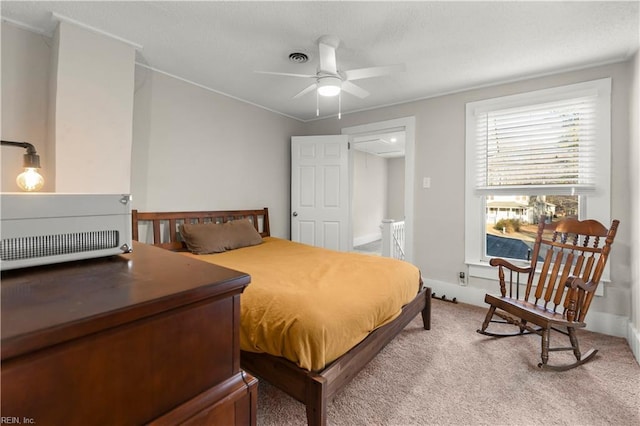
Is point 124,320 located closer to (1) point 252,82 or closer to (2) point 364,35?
(2) point 364,35

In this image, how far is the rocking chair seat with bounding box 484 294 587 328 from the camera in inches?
79.2

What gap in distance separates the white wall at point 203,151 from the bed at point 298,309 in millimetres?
303

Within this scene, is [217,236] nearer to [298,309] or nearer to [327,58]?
[298,309]

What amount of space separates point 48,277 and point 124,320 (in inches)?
11.6

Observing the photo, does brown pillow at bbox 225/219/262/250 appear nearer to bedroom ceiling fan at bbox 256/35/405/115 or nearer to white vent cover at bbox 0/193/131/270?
bedroom ceiling fan at bbox 256/35/405/115

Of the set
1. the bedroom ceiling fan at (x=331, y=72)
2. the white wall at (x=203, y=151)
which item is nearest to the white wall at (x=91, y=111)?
the white wall at (x=203, y=151)

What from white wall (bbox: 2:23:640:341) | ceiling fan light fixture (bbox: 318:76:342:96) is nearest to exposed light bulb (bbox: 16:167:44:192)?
white wall (bbox: 2:23:640:341)

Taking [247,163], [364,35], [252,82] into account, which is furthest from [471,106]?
[247,163]

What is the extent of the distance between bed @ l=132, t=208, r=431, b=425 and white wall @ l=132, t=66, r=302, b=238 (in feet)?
0.99

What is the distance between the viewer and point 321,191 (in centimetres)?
420

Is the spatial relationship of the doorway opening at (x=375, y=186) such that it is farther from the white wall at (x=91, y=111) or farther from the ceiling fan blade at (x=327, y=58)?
the white wall at (x=91, y=111)

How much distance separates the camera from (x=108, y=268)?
70 cm

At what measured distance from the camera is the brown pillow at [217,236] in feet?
9.40

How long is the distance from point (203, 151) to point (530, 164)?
11.6ft
